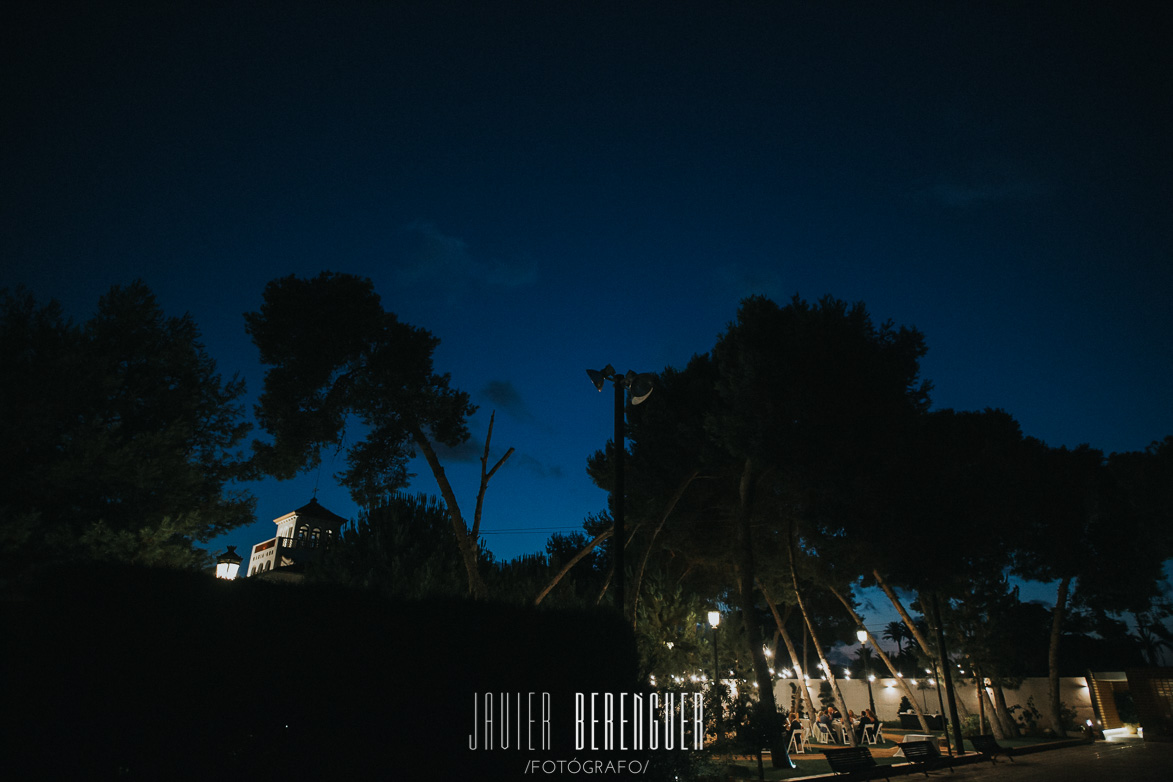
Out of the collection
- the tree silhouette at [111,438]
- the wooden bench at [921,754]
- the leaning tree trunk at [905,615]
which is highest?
the tree silhouette at [111,438]

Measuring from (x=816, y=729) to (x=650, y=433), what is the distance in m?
11.7

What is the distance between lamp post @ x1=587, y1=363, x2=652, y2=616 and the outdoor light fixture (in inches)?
372

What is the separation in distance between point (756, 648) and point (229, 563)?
40.0 ft

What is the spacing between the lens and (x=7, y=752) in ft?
13.8

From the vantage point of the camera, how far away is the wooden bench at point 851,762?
1078 cm

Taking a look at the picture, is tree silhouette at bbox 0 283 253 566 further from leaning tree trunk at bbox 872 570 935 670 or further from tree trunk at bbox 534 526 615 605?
leaning tree trunk at bbox 872 570 935 670

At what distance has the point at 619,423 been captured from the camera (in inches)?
363

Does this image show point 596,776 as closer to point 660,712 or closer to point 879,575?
point 660,712

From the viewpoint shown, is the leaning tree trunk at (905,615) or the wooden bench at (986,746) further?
the leaning tree trunk at (905,615)

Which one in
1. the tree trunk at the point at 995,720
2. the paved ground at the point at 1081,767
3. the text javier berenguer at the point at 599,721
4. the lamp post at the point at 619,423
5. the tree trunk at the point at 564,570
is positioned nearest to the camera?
the text javier berenguer at the point at 599,721

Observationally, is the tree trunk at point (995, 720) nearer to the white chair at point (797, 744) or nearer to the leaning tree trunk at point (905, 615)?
the leaning tree trunk at point (905, 615)

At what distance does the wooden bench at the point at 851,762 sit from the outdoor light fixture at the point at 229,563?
12.7 metres

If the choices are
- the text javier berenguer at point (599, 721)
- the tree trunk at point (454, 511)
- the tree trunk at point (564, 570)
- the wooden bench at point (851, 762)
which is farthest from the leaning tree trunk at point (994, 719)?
the tree trunk at point (454, 511)

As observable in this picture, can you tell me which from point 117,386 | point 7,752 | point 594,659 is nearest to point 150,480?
point 117,386
